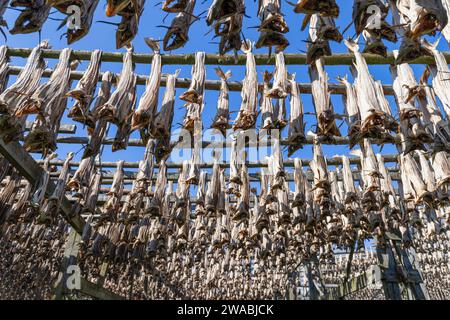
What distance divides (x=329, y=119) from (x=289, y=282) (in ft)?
44.3

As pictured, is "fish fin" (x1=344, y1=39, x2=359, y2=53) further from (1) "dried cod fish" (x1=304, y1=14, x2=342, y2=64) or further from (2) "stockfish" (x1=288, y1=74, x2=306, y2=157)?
(1) "dried cod fish" (x1=304, y1=14, x2=342, y2=64)

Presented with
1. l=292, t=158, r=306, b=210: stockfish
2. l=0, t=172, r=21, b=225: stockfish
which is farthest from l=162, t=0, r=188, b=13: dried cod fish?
l=0, t=172, r=21, b=225: stockfish

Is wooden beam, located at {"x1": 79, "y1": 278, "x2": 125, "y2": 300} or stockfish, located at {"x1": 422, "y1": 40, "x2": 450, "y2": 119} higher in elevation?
stockfish, located at {"x1": 422, "y1": 40, "x2": 450, "y2": 119}

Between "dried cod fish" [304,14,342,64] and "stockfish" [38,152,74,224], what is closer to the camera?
"dried cod fish" [304,14,342,64]

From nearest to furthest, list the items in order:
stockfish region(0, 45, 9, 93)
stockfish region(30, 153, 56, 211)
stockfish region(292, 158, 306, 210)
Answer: stockfish region(0, 45, 9, 93) < stockfish region(30, 153, 56, 211) < stockfish region(292, 158, 306, 210)

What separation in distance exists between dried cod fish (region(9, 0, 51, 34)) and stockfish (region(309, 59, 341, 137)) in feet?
7.54

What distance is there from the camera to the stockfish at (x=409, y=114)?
127 inches

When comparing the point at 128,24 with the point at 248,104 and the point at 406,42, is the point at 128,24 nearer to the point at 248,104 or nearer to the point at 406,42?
the point at 248,104

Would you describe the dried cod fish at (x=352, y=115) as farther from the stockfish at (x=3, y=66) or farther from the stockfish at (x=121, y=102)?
the stockfish at (x=3, y=66)

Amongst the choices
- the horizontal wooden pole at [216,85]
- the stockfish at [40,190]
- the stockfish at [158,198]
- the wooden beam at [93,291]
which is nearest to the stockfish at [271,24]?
the horizontal wooden pole at [216,85]

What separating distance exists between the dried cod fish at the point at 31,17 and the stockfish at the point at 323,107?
2298 mm

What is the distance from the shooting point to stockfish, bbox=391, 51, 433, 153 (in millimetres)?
3236

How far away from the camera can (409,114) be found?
3.23 m
